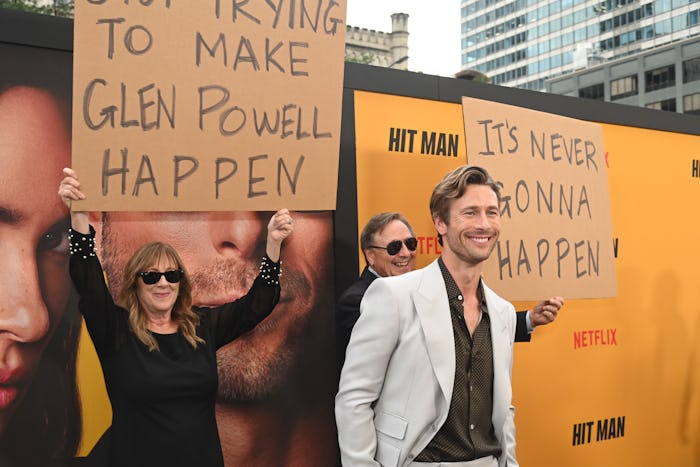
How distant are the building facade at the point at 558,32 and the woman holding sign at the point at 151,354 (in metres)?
88.3

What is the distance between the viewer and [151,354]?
2758 millimetres

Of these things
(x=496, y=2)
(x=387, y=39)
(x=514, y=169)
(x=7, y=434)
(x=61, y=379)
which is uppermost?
(x=496, y=2)

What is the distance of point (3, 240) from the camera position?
3.38 metres

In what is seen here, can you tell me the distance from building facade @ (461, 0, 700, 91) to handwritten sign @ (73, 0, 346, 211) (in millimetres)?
87616

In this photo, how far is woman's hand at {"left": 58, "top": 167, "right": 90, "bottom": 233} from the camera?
2676 mm

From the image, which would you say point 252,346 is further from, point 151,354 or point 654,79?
point 654,79

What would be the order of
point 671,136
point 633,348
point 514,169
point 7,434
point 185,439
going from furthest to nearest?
point 671,136
point 633,348
point 514,169
point 7,434
point 185,439

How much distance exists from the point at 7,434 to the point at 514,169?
8.97 feet

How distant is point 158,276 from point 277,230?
53cm

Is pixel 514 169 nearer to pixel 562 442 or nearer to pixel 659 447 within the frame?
pixel 562 442

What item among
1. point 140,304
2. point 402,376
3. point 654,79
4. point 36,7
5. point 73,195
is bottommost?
point 402,376

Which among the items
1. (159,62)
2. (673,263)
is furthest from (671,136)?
(159,62)

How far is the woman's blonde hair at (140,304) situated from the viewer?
2.79 meters

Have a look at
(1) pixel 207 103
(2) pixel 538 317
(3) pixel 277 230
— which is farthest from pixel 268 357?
(1) pixel 207 103
